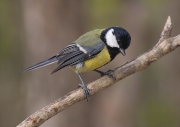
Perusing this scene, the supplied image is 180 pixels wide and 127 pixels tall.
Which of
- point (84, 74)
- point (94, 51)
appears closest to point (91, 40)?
point (94, 51)

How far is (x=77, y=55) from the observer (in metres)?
2.90

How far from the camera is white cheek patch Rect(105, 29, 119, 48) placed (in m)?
2.78

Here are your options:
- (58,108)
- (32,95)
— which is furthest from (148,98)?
(58,108)

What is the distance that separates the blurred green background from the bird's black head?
914 millimetres

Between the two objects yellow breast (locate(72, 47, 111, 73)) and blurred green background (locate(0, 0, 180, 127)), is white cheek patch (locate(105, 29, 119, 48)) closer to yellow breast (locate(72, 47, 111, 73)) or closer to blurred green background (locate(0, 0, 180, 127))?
yellow breast (locate(72, 47, 111, 73))

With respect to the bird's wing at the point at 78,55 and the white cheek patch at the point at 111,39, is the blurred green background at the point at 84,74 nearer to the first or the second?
the bird's wing at the point at 78,55

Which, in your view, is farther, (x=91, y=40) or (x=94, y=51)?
(x=91, y=40)

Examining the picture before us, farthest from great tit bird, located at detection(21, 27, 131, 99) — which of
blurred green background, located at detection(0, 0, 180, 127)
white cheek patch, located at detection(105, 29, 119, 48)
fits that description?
blurred green background, located at detection(0, 0, 180, 127)

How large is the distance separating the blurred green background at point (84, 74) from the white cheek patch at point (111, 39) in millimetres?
899

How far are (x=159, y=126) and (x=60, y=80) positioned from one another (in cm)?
216

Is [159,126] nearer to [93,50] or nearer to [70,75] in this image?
[70,75]

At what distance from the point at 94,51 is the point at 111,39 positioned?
0.18 m

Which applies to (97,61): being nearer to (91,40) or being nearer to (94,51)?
(94,51)

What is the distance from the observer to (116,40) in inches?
109
